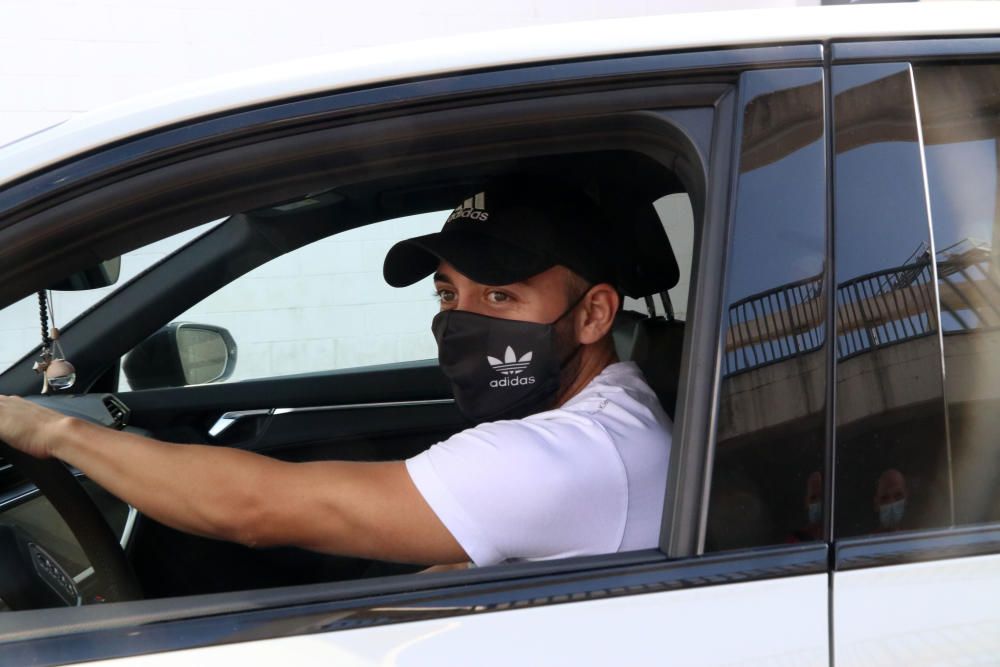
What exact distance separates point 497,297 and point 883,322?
2.39ft

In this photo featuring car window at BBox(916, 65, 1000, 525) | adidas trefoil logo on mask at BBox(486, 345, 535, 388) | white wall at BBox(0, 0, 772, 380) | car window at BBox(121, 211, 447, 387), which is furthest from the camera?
white wall at BBox(0, 0, 772, 380)

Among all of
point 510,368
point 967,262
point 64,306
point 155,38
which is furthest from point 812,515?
point 155,38

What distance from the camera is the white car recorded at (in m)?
1.10

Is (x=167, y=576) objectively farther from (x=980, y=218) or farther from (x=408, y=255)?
(x=980, y=218)

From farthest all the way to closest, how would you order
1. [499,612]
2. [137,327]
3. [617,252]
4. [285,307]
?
1. [285,307]
2. [137,327]
3. [617,252]
4. [499,612]

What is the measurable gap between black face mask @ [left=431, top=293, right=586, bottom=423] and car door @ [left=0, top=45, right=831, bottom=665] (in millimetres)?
443

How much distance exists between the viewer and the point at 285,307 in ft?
14.7

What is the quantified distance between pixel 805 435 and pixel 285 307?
3588 mm

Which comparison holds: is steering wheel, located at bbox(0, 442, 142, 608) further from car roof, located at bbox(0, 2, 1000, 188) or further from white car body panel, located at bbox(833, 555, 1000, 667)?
white car body panel, located at bbox(833, 555, 1000, 667)

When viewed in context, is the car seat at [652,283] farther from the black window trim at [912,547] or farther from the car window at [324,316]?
the car window at [324,316]

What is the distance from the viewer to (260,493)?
1426 mm

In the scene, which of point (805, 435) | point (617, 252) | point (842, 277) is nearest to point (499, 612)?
point (805, 435)

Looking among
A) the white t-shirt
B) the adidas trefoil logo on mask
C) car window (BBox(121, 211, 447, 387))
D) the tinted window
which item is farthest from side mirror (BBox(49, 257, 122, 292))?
the tinted window

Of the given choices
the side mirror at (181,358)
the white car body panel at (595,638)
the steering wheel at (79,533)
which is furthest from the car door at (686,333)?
the side mirror at (181,358)
